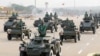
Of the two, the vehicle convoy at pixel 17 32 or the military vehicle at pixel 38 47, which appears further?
the vehicle convoy at pixel 17 32

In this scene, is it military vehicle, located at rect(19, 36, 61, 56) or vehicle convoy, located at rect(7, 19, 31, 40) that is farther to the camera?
vehicle convoy, located at rect(7, 19, 31, 40)

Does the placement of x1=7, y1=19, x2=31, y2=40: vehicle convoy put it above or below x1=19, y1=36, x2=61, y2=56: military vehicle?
→ below

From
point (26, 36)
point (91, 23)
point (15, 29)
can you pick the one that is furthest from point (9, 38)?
point (91, 23)

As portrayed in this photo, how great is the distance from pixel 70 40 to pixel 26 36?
16.7 feet

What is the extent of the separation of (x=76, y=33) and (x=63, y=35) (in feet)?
3.62

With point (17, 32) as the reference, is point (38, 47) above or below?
above

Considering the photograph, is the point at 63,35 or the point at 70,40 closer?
the point at 63,35

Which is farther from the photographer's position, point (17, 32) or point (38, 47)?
point (17, 32)

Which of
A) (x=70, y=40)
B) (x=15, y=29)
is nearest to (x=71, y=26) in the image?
(x=70, y=40)

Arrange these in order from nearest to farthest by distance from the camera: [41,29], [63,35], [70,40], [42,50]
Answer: [42,50] < [41,29] < [63,35] < [70,40]

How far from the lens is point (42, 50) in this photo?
71.6ft

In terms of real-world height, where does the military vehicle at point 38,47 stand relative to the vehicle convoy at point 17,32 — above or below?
above

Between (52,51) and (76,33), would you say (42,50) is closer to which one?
(52,51)

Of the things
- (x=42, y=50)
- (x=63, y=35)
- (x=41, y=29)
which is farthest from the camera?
(x=63, y=35)
